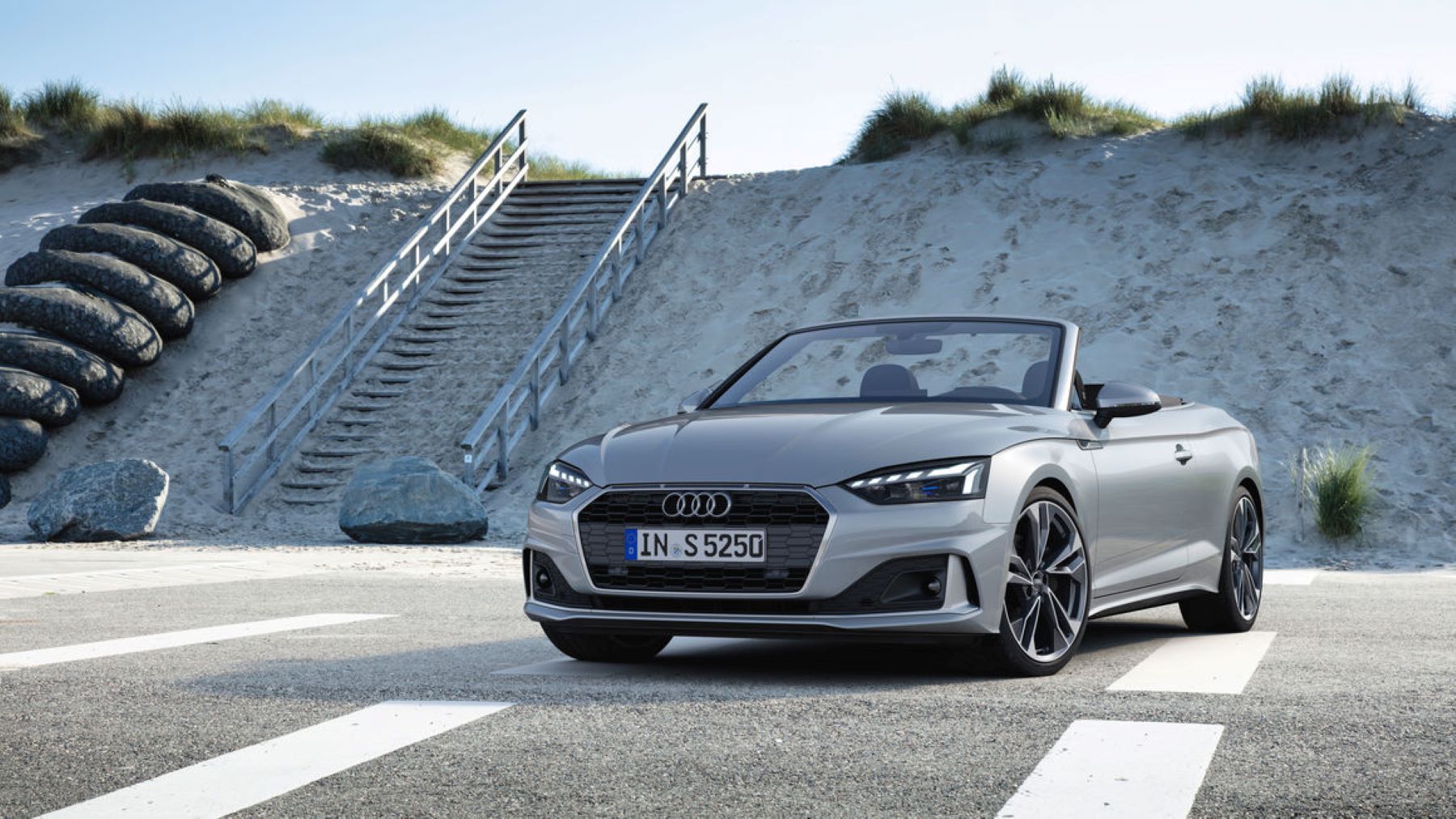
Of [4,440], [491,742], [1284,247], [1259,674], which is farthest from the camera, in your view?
[1284,247]

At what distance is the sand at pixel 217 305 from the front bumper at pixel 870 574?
12.4 meters

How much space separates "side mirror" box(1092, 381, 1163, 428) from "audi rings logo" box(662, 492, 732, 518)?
1798 mm

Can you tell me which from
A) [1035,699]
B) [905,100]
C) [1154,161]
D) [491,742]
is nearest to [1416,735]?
[1035,699]

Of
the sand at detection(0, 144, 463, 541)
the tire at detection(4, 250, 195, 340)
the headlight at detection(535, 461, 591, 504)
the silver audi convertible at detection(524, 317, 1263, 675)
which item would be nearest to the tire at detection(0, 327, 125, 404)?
the sand at detection(0, 144, 463, 541)

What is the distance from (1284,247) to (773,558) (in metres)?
17.1

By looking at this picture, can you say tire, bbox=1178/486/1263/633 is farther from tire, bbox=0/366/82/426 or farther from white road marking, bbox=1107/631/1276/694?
tire, bbox=0/366/82/426

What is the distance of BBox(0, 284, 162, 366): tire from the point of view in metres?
20.2

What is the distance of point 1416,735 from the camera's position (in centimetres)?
507

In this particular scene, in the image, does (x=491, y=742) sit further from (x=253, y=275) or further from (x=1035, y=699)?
(x=253, y=275)

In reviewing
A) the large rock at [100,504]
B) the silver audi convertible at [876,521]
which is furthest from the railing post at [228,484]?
the silver audi convertible at [876,521]

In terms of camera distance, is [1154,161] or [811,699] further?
[1154,161]

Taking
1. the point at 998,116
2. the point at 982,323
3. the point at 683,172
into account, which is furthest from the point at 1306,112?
the point at 982,323

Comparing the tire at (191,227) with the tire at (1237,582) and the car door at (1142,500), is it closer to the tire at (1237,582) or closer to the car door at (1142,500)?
the tire at (1237,582)

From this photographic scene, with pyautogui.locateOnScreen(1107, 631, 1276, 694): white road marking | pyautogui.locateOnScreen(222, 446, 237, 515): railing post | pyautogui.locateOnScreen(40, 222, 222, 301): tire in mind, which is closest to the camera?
pyautogui.locateOnScreen(1107, 631, 1276, 694): white road marking
